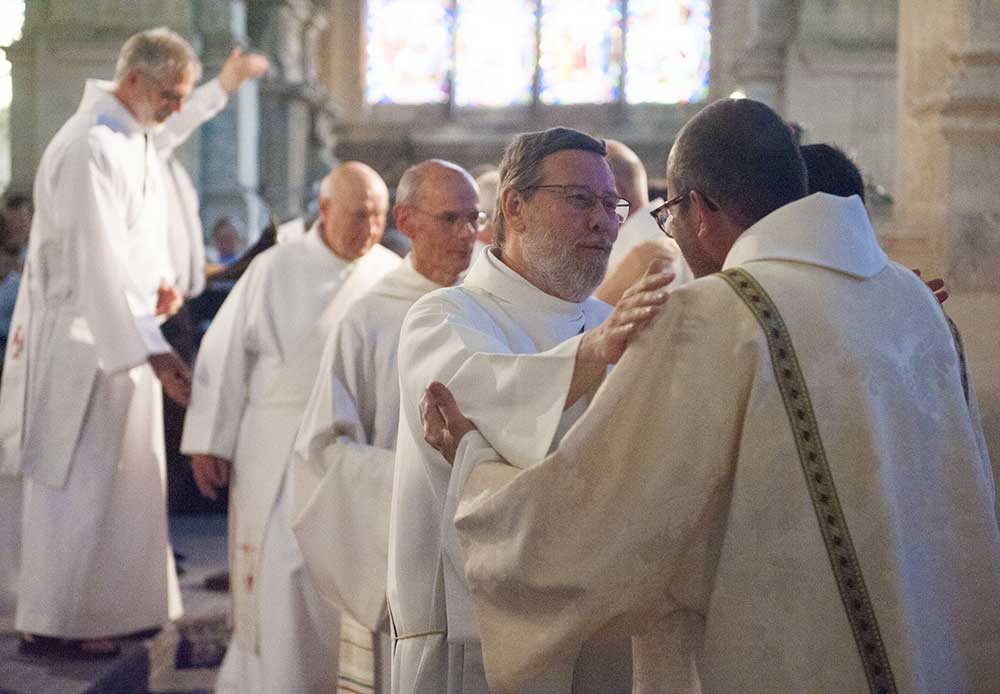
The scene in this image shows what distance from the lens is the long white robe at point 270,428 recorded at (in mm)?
4703

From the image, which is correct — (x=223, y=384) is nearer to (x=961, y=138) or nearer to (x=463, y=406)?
(x=961, y=138)

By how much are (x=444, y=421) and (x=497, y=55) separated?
59.2ft

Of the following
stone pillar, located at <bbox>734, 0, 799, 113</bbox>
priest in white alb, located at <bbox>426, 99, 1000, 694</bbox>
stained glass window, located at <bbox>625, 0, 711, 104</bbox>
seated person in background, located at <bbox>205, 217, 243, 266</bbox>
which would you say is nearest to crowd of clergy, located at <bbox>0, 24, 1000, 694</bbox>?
priest in white alb, located at <bbox>426, 99, 1000, 694</bbox>

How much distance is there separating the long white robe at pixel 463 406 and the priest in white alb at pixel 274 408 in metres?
1.83

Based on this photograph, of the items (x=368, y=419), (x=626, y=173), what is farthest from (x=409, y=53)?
(x=368, y=419)

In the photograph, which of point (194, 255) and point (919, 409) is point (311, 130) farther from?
point (919, 409)

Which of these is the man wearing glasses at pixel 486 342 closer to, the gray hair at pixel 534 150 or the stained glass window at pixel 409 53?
the gray hair at pixel 534 150

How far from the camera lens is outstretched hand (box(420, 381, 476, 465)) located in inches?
98.7

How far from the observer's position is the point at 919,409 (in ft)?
7.20

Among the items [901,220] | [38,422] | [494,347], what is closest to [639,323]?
[494,347]

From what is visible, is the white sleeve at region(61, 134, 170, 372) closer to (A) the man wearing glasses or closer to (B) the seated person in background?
(A) the man wearing glasses

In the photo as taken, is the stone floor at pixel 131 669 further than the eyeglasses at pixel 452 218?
Yes

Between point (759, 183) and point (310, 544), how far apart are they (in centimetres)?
207

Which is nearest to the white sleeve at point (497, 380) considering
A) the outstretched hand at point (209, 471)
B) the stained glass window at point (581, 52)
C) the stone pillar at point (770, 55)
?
the outstretched hand at point (209, 471)
